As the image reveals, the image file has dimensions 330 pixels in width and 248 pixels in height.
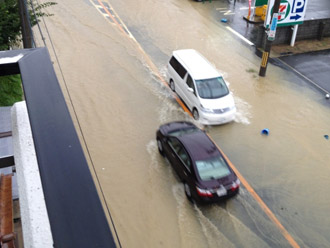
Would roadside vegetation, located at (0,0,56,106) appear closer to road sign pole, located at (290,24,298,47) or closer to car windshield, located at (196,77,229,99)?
car windshield, located at (196,77,229,99)

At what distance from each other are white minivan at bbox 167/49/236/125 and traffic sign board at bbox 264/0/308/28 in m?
5.89

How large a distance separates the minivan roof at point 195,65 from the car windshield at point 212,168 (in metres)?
4.53

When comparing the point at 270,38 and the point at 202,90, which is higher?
the point at 270,38

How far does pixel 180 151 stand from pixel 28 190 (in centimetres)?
668

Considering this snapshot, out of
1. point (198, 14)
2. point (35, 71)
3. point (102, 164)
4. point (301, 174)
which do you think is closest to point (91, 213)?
point (35, 71)

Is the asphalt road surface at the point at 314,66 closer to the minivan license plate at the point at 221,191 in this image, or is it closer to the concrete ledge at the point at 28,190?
the minivan license plate at the point at 221,191

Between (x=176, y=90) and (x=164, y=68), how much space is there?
255cm

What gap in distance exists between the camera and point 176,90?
15195 millimetres

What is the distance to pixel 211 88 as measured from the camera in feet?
45.5

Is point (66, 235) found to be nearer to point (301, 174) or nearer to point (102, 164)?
point (102, 164)

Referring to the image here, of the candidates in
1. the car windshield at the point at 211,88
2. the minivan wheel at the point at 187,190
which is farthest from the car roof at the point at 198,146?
the car windshield at the point at 211,88

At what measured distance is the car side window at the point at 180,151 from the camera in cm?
1033

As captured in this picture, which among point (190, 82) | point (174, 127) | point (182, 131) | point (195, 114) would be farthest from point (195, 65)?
point (182, 131)

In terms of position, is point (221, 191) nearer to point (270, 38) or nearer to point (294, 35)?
point (270, 38)
